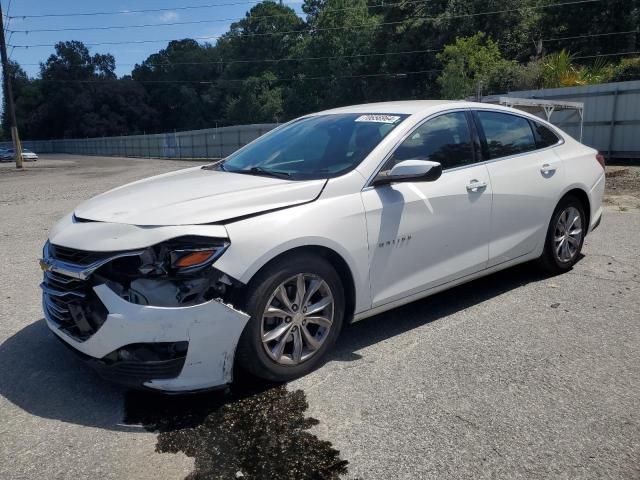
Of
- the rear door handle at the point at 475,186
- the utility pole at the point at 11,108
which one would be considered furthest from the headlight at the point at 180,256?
the utility pole at the point at 11,108

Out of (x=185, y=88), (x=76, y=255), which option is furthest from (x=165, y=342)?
(x=185, y=88)

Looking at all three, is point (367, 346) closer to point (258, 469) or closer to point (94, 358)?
point (258, 469)

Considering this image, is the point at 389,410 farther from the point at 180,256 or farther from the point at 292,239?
the point at 180,256

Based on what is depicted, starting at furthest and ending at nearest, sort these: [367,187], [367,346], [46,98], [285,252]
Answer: [46,98] < [367,346] < [367,187] < [285,252]

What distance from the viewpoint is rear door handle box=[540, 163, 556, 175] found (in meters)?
5.01

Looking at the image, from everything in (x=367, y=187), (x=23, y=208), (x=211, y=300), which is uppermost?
(x=367, y=187)

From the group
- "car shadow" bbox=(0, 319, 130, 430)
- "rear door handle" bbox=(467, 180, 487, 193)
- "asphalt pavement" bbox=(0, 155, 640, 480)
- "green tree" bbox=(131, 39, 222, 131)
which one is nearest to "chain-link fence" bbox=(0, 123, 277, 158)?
"green tree" bbox=(131, 39, 222, 131)

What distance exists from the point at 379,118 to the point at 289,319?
69.1 inches

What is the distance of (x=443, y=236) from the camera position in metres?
4.13

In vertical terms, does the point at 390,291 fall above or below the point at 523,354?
above

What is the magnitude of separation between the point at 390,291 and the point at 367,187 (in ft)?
2.41

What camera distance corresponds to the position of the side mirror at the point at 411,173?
3.67 m

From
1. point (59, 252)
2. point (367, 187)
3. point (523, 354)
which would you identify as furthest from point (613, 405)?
point (59, 252)

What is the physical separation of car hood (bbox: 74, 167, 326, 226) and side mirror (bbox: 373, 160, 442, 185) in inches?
17.4
